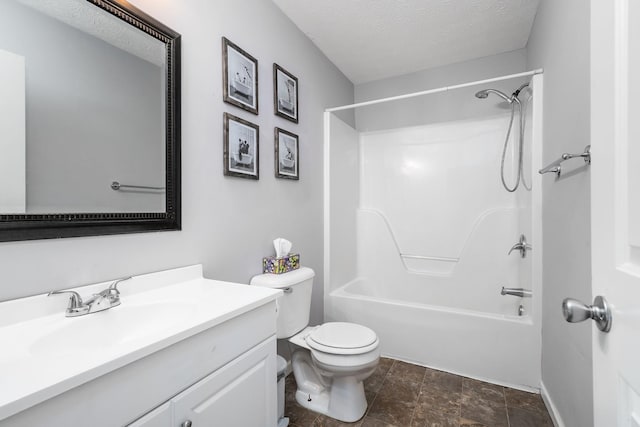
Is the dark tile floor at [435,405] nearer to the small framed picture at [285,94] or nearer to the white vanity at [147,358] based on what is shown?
the white vanity at [147,358]

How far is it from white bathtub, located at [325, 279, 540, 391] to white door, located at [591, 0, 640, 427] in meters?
1.48

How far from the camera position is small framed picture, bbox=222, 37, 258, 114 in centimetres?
153

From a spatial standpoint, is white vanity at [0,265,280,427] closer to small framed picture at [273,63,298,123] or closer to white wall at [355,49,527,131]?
small framed picture at [273,63,298,123]

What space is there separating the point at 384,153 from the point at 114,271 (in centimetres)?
248

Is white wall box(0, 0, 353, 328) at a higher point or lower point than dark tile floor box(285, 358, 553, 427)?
higher

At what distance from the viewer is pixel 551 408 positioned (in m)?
1.62

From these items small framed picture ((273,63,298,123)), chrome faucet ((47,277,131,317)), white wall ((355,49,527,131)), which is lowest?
chrome faucet ((47,277,131,317))

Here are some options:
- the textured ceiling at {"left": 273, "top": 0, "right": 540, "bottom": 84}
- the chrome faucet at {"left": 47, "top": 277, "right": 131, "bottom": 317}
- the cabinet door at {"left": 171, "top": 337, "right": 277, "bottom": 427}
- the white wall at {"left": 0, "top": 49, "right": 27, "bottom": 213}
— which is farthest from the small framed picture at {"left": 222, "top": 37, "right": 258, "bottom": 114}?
the cabinet door at {"left": 171, "top": 337, "right": 277, "bottom": 427}

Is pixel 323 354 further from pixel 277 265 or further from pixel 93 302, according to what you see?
pixel 93 302

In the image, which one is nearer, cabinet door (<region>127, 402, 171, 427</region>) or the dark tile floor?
cabinet door (<region>127, 402, 171, 427</region>)

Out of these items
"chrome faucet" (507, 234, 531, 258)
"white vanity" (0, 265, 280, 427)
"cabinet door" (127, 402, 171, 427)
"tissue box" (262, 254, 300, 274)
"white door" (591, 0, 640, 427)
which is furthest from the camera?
"chrome faucet" (507, 234, 531, 258)

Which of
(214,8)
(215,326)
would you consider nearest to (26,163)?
(215,326)

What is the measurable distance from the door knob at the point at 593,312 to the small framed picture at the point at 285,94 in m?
1.73

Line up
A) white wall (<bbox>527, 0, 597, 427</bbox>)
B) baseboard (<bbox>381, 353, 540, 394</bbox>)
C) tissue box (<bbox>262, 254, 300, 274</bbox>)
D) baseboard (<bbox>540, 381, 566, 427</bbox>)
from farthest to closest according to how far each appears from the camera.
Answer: baseboard (<bbox>381, 353, 540, 394</bbox>) → tissue box (<bbox>262, 254, 300, 274</bbox>) → baseboard (<bbox>540, 381, 566, 427</bbox>) → white wall (<bbox>527, 0, 597, 427</bbox>)
